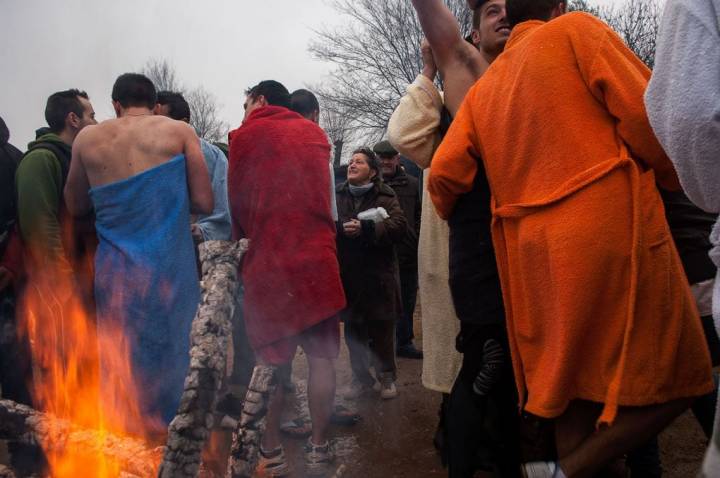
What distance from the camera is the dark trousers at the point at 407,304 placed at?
18.2ft

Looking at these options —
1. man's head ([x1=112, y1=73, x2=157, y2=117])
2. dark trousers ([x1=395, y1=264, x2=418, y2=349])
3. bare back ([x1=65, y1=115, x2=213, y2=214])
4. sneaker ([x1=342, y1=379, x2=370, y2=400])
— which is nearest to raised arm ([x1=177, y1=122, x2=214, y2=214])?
bare back ([x1=65, y1=115, x2=213, y2=214])

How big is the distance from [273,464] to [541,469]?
1.72 m

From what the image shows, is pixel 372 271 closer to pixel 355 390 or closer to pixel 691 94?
pixel 355 390

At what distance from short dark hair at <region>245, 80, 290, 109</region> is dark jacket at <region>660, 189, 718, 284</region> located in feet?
7.22

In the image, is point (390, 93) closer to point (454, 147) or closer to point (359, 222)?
point (359, 222)

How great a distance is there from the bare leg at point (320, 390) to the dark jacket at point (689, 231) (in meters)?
1.85

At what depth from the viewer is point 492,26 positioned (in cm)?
243

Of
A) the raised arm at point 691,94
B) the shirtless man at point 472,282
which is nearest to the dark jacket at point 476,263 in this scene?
the shirtless man at point 472,282

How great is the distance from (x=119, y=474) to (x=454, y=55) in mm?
2198

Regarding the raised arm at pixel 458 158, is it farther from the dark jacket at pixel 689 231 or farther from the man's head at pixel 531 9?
the dark jacket at pixel 689 231

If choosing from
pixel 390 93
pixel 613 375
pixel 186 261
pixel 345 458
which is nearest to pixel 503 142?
pixel 613 375

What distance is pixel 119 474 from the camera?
2.28 m

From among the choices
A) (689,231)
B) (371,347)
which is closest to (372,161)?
(371,347)

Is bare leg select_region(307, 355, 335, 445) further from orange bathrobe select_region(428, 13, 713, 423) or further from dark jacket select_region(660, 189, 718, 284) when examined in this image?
dark jacket select_region(660, 189, 718, 284)
